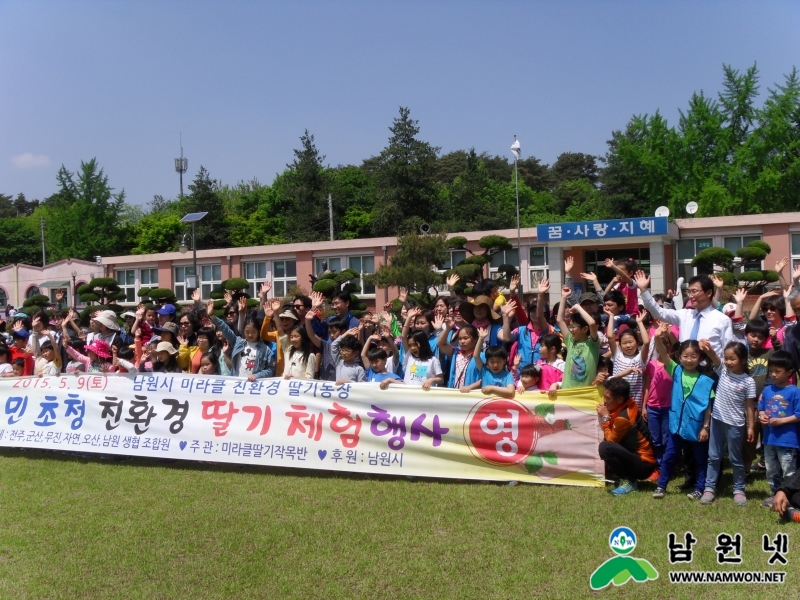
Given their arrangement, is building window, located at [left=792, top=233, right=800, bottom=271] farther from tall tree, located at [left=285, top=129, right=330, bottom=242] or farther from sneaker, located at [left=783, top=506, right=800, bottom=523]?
tall tree, located at [left=285, top=129, right=330, bottom=242]

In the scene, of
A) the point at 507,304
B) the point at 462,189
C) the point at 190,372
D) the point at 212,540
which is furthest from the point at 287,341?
the point at 462,189

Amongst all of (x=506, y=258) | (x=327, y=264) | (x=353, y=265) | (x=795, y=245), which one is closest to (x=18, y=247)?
(x=327, y=264)

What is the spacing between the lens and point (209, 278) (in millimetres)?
38406

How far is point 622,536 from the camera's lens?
5.20 m

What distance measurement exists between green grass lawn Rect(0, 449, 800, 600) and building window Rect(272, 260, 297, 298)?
29.5m

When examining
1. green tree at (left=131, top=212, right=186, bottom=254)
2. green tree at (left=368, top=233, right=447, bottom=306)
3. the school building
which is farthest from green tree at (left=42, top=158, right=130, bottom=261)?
green tree at (left=368, top=233, right=447, bottom=306)

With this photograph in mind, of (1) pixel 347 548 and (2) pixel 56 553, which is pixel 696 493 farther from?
(2) pixel 56 553

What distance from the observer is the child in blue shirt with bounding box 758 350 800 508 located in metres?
5.70

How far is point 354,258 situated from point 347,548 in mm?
30379

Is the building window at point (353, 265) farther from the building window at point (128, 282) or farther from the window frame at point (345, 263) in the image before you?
the building window at point (128, 282)

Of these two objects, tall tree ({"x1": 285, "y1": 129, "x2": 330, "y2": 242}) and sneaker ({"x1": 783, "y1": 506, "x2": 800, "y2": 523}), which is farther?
tall tree ({"x1": 285, "y1": 129, "x2": 330, "y2": 242})

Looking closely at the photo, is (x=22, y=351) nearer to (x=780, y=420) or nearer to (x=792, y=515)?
(x=780, y=420)

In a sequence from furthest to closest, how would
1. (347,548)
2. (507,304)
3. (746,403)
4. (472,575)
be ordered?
1. (507,304)
2. (746,403)
3. (347,548)
4. (472,575)

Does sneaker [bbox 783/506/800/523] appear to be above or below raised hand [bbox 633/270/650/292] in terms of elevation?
below
